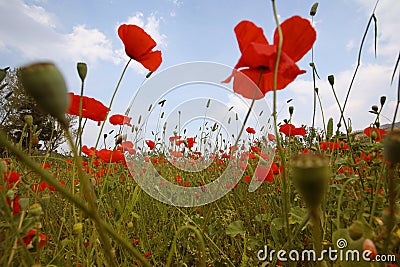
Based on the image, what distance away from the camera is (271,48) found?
46cm

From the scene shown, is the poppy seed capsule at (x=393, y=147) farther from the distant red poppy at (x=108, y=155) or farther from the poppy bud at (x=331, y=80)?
the distant red poppy at (x=108, y=155)

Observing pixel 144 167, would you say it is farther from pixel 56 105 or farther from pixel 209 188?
pixel 56 105

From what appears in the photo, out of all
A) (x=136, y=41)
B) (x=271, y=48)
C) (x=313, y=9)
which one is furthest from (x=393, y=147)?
(x=313, y=9)

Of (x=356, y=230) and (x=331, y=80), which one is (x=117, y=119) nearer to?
(x=331, y=80)

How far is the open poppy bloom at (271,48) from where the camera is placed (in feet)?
1.50

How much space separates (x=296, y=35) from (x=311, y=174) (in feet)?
1.07

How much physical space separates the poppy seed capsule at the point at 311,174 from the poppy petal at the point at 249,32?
0.33 m

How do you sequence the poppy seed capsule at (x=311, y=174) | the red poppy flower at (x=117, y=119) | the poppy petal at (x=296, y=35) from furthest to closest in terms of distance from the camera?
the red poppy flower at (x=117, y=119) → the poppy petal at (x=296, y=35) → the poppy seed capsule at (x=311, y=174)

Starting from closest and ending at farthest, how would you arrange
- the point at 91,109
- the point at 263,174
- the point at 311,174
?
the point at 311,174 < the point at 91,109 < the point at 263,174

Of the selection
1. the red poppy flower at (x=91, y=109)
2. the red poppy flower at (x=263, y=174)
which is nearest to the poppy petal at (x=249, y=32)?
the red poppy flower at (x=91, y=109)

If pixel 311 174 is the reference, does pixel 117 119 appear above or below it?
above

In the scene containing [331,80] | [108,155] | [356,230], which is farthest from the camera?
[108,155]

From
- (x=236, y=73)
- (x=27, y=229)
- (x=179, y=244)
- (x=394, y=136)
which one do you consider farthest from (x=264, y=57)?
(x=179, y=244)

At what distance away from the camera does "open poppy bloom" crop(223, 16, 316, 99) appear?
0.46 meters
